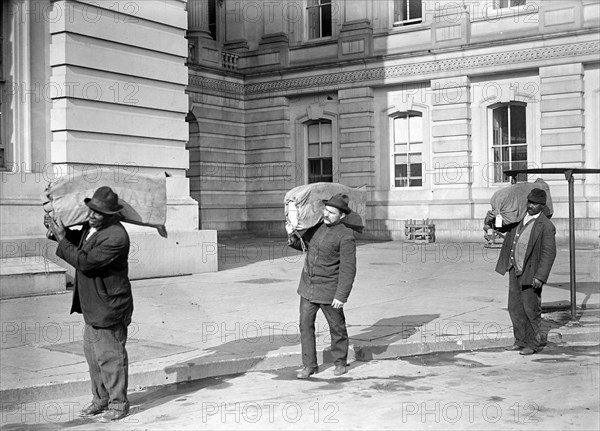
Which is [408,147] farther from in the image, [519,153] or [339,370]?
[339,370]

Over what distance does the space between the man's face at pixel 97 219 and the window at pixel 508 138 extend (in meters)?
21.8

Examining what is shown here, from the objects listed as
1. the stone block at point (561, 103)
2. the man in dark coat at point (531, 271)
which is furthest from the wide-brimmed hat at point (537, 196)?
the stone block at point (561, 103)

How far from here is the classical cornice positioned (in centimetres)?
2567

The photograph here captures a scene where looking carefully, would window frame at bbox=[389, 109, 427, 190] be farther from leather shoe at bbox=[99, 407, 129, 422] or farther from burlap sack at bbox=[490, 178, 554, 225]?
leather shoe at bbox=[99, 407, 129, 422]

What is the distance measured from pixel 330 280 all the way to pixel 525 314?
2.87 metres

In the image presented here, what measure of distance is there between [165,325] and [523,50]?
18747mm

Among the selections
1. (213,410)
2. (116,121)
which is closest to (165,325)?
(213,410)

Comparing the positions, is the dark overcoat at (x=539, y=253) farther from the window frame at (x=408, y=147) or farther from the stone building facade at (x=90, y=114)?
the window frame at (x=408, y=147)

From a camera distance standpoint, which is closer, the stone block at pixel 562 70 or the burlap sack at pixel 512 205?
the burlap sack at pixel 512 205

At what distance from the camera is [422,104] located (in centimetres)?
2866

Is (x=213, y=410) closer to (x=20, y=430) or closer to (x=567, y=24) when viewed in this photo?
(x=20, y=430)

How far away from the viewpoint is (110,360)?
23.2ft

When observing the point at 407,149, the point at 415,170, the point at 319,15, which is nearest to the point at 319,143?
the point at 407,149

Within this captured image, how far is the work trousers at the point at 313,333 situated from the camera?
8.82 meters
